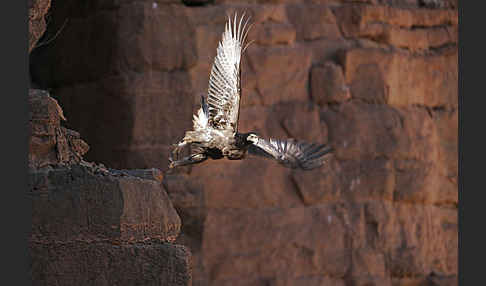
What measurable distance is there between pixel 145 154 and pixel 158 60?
2.65 ft

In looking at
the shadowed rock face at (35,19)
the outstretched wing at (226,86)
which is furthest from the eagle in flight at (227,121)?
the shadowed rock face at (35,19)

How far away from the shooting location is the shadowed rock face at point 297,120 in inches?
358

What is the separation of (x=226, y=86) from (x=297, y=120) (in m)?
3.52

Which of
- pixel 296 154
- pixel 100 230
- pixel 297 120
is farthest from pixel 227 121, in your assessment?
pixel 297 120

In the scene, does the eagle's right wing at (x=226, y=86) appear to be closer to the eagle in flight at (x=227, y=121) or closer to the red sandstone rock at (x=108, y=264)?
the eagle in flight at (x=227, y=121)

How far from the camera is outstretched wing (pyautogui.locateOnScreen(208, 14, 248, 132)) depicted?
21.2ft

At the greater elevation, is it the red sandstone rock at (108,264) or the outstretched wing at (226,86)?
the outstretched wing at (226,86)

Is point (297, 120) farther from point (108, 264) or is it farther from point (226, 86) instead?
point (108, 264)

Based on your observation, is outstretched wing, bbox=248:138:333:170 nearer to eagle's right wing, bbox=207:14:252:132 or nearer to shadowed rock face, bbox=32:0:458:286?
eagle's right wing, bbox=207:14:252:132

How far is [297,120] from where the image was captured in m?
9.97

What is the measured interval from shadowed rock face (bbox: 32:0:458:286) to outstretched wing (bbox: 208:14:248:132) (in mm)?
2396

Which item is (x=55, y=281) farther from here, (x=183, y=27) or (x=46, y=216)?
(x=183, y=27)

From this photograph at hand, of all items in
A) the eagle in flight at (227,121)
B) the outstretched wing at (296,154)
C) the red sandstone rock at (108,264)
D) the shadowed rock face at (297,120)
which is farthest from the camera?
the shadowed rock face at (297,120)

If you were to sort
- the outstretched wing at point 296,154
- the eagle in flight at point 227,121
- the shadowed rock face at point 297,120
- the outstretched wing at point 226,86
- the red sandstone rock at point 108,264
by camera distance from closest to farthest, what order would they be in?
the red sandstone rock at point 108,264 < the outstretched wing at point 296,154 < the eagle in flight at point 227,121 < the outstretched wing at point 226,86 < the shadowed rock face at point 297,120
